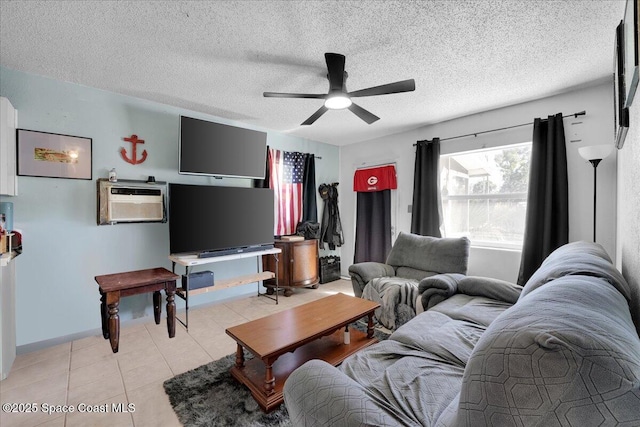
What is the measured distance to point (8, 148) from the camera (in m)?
2.14

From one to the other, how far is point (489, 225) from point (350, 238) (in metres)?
2.20

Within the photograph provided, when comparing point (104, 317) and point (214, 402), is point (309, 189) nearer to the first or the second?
point (104, 317)

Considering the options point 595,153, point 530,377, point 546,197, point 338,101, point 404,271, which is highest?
point 338,101

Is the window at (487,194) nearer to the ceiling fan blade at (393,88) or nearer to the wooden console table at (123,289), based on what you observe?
the ceiling fan blade at (393,88)

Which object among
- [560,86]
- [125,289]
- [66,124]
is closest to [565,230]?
[560,86]

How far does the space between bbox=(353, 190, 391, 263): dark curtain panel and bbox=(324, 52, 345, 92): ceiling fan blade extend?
2581 millimetres

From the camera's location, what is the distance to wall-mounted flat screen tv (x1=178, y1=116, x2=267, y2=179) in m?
3.04

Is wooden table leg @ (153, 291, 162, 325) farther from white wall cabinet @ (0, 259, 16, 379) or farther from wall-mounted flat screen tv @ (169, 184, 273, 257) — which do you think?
white wall cabinet @ (0, 259, 16, 379)

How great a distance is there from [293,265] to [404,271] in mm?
1550

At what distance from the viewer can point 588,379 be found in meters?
0.51

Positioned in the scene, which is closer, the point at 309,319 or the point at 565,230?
the point at 309,319

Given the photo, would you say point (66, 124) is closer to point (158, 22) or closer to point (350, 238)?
point (158, 22)

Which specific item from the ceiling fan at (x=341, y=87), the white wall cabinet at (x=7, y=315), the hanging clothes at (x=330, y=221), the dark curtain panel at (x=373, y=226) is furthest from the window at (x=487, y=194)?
the white wall cabinet at (x=7, y=315)

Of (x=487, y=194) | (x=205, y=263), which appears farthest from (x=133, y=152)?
(x=487, y=194)
